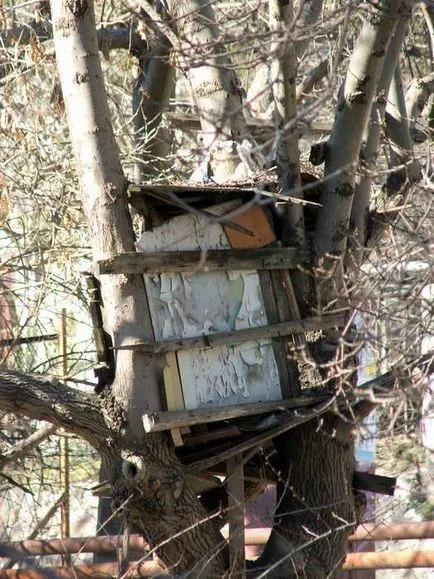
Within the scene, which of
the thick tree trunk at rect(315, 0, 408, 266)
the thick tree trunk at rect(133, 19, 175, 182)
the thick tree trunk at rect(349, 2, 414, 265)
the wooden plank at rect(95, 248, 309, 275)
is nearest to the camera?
the wooden plank at rect(95, 248, 309, 275)

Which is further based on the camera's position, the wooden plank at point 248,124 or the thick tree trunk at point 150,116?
the thick tree trunk at point 150,116

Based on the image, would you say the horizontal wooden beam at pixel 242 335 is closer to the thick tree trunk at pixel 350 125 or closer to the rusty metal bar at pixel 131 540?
the thick tree trunk at pixel 350 125

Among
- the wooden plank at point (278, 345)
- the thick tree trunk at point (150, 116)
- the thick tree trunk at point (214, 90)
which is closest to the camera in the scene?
the wooden plank at point (278, 345)

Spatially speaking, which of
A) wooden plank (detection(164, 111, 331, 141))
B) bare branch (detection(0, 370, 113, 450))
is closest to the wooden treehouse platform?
bare branch (detection(0, 370, 113, 450))

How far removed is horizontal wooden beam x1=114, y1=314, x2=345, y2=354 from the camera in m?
5.97

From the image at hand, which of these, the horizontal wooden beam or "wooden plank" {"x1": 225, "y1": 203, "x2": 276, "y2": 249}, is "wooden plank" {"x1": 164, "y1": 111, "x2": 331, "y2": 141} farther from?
the horizontal wooden beam

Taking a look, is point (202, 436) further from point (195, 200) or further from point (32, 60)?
point (32, 60)

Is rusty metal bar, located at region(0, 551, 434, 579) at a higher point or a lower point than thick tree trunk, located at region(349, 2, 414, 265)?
lower

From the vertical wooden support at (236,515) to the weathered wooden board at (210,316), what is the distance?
45cm

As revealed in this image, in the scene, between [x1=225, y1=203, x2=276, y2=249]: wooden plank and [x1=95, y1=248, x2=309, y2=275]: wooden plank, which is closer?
[x1=95, y1=248, x2=309, y2=275]: wooden plank

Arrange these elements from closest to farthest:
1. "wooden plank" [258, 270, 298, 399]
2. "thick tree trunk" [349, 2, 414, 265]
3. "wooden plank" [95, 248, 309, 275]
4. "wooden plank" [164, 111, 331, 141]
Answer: "wooden plank" [95, 248, 309, 275], "wooden plank" [258, 270, 298, 399], "thick tree trunk" [349, 2, 414, 265], "wooden plank" [164, 111, 331, 141]

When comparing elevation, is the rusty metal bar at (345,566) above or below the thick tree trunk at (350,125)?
below

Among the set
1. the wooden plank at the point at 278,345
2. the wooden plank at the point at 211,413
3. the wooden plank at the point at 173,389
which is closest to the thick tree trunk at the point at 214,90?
the wooden plank at the point at 278,345

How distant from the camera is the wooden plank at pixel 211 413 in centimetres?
584
